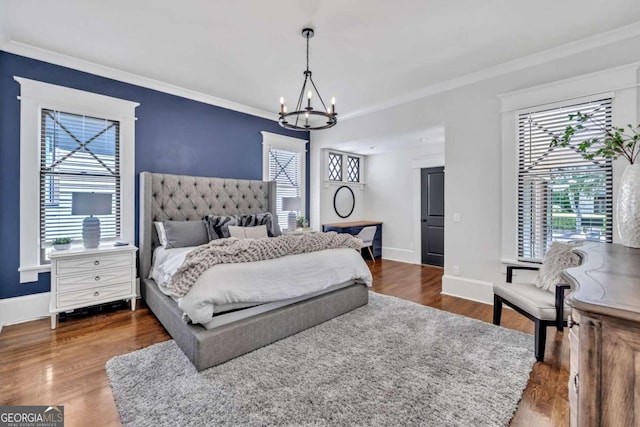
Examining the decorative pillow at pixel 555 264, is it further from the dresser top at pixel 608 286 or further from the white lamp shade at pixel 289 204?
the white lamp shade at pixel 289 204

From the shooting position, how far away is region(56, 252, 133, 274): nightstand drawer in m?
2.86

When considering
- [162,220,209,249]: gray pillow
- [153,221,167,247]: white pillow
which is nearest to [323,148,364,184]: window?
[162,220,209,249]: gray pillow

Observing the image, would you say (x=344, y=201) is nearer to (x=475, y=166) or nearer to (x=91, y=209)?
(x=475, y=166)

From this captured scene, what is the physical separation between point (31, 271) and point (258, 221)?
245 centimetres

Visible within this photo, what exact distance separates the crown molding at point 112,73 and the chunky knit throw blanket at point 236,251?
102 inches

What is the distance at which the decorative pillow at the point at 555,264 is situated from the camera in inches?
96.3

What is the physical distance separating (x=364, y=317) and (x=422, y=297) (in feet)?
3.86

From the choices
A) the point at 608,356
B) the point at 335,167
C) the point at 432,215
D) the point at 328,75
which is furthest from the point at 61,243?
the point at 432,215

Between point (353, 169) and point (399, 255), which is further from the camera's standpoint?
point (353, 169)

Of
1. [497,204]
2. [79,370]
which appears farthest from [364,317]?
[79,370]

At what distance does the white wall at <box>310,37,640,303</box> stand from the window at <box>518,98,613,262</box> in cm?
27

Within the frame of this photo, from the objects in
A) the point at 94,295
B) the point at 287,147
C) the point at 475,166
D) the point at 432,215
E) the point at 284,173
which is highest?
the point at 287,147

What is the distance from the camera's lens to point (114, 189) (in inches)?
140

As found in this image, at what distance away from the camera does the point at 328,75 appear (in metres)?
3.59
